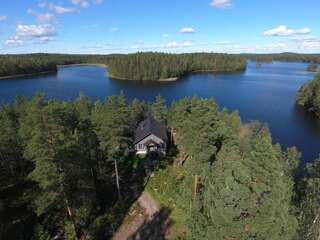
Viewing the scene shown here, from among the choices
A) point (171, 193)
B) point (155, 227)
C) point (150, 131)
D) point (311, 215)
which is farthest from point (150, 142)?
point (311, 215)

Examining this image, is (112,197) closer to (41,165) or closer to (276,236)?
(41,165)

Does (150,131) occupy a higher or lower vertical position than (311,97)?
higher

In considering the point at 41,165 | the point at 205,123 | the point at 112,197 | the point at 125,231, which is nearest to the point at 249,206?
the point at 205,123

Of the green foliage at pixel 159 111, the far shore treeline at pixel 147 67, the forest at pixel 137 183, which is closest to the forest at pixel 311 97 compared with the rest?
the forest at pixel 137 183

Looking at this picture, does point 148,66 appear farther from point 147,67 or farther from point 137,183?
point 137,183

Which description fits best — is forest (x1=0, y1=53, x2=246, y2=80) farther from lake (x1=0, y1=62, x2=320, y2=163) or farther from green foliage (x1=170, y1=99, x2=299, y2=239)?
green foliage (x1=170, y1=99, x2=299, y2=239)

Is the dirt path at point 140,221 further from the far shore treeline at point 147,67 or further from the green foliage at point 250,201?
the far shore treeline at point 147,67

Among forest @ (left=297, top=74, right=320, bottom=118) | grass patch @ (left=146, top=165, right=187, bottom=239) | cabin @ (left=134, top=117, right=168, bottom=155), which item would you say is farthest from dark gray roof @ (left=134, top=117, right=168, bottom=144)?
forest @ (left=297, top=74, right=320, bottom=118)
